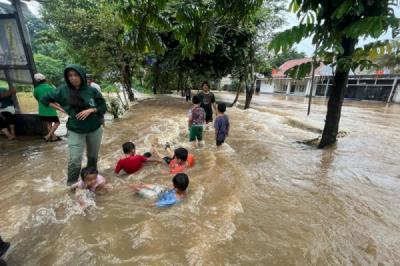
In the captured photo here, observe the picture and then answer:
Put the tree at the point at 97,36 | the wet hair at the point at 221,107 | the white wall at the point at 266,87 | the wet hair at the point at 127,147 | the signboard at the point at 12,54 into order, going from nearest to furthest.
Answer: the wet hair at the point at 127,147 < the wet hair at the point at 221,107 < the signboard at the point at 12,54 < the tree at the point at 97,36 < the white wall at the point at 266,87

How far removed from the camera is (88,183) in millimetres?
3855

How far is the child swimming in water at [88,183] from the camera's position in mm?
3734

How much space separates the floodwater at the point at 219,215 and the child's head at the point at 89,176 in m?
0.29

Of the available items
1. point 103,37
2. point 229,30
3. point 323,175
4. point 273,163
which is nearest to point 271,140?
A: point 273,163

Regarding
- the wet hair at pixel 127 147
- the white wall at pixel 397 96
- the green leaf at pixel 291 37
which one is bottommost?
the white wall at pixel 397 96

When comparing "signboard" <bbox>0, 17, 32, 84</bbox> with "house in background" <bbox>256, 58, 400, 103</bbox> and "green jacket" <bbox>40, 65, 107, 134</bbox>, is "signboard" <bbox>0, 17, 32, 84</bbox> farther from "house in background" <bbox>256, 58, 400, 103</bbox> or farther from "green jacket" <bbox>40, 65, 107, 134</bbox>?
"house in background" <bbox>256, 58, 400, 103</bbox>

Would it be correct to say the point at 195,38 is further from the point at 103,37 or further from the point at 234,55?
the point at 234,55

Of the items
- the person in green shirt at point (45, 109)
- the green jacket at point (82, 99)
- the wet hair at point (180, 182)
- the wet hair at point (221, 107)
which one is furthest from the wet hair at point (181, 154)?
the person in green shirt at point (45, 109)

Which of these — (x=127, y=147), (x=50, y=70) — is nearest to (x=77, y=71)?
(x=127, y=147)

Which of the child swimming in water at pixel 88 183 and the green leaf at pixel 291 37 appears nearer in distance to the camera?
the green leaf at pixel 291 37

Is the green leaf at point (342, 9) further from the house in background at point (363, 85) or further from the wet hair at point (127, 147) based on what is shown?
the house in background at point (363, 85)

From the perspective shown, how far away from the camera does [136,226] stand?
3.26m

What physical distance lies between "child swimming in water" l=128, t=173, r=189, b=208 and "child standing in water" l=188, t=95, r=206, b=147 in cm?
262

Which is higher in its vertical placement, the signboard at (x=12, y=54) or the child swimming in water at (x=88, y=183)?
the signboard at (x=12, y=54)
